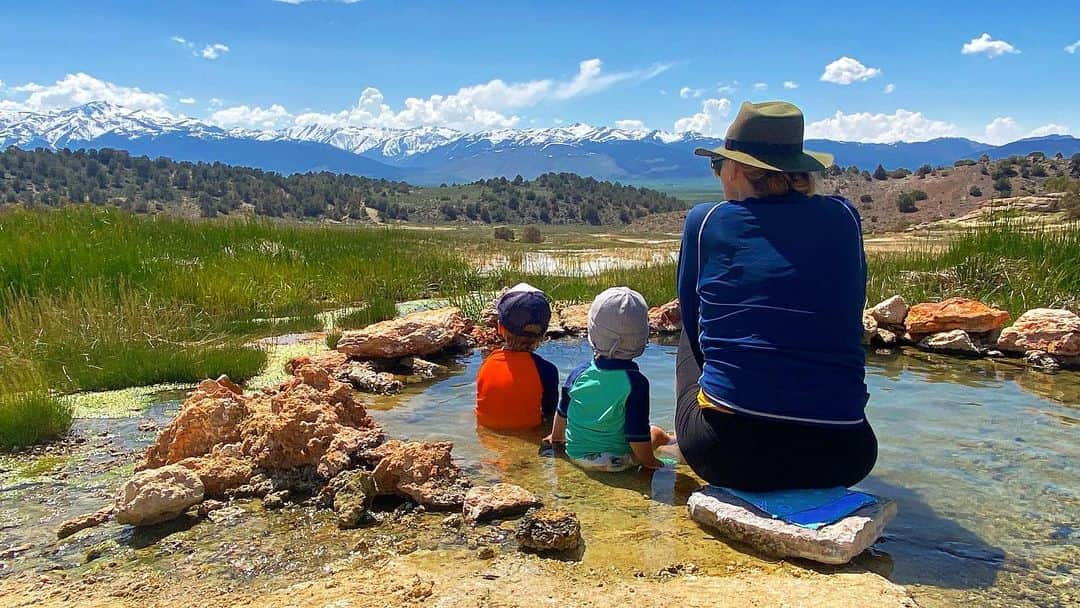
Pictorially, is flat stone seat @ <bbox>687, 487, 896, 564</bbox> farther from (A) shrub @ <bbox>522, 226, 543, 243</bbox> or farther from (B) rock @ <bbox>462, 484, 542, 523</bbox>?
(A) shrub @ <bbox>522, 226, 543, 243</bbox>

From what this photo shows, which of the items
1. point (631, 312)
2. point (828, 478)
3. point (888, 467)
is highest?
point (631, 312)

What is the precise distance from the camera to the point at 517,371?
16.7 ft

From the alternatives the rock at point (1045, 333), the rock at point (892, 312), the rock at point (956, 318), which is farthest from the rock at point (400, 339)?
the rock at point (1045, 333)

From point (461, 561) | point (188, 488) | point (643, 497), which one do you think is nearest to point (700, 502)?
point (643, 497)

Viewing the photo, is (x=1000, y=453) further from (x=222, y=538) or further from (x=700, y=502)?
(x=222, y=538)

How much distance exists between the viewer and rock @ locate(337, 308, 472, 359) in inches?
268

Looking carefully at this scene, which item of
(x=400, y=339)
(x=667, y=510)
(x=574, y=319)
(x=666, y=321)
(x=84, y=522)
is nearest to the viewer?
(x=84, y=522)

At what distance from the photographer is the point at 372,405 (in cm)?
578

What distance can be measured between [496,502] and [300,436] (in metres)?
1.17

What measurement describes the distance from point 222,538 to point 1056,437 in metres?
4.71

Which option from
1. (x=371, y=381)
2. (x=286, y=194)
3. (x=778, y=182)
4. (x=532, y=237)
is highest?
(x=286, y=194)

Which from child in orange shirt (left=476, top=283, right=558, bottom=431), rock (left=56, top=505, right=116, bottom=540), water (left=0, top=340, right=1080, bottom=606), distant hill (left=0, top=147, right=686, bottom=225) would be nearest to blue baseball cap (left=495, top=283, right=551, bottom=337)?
child in orange shirt (left=476, top=283, right=558, bottom=431)

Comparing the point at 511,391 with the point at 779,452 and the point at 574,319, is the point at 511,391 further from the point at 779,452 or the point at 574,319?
the point at 574,319

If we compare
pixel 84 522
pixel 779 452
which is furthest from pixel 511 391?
pixel 84 522
